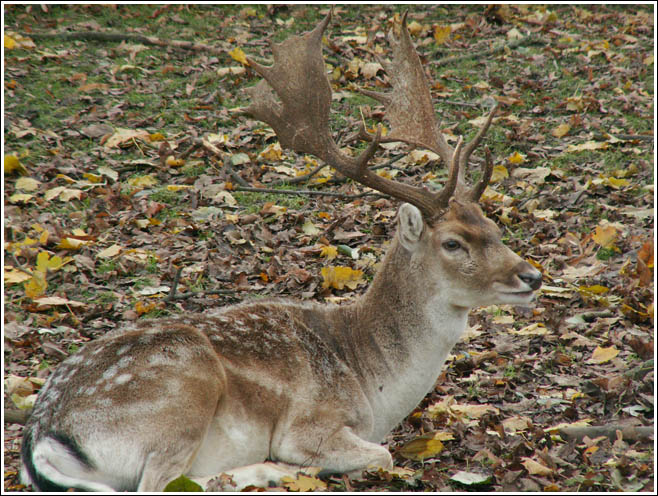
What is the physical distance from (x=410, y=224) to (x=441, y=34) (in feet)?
26.8

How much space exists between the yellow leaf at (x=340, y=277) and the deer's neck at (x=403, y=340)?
1.55m

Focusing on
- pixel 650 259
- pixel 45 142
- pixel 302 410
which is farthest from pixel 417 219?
pixel 45 142

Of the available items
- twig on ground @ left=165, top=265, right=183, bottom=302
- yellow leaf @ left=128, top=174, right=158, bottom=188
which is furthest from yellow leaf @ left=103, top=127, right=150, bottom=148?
twig on ground @ left=165, top=265, right=183, bottom=302

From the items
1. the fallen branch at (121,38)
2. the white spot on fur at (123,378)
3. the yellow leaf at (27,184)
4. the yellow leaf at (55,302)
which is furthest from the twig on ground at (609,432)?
the fallen branch at (121,38)

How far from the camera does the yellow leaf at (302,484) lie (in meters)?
4.57

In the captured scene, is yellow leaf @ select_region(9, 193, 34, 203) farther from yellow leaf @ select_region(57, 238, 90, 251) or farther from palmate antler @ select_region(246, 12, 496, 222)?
palmate antler @ select_region(246, 12, 496, 222)

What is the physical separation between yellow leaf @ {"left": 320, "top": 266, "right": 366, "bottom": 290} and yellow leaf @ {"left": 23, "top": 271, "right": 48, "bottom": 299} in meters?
2.45

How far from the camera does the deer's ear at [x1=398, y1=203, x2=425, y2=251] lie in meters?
5.35

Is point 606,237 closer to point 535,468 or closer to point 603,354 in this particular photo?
point 603,354

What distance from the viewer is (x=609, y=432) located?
4949mm

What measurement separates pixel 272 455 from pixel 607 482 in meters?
2.02

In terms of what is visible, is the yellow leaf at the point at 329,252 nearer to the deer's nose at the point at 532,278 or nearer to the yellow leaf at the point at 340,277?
the yellow leaf at the point at 340,277

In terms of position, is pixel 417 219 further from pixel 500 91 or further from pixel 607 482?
pixel 500 91

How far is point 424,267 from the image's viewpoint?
5355mm
